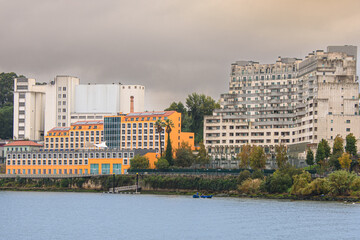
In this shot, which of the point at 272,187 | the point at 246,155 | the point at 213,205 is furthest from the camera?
the point at 246,155

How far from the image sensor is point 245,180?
16700 centimetres

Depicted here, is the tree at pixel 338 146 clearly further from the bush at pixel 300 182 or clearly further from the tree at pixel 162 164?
the tree at pixel 162 164

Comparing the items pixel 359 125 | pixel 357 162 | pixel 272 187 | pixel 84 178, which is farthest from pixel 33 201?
pixel 359 125

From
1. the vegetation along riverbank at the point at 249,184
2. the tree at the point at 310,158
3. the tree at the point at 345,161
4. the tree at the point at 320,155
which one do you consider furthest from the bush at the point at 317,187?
the tree at the point at 310,158

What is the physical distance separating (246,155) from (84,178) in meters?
41.5

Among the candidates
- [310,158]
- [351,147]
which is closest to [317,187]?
[310,158]

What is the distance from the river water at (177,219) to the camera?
10275 cm

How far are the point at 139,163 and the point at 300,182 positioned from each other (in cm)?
5438

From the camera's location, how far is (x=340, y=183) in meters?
146

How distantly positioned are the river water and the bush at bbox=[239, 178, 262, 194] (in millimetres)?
7641

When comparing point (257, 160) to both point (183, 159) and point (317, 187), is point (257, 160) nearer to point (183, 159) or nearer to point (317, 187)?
point (183, 159)

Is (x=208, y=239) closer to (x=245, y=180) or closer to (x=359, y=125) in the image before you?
(x=245, y=180)

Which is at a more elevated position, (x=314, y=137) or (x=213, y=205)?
(x=314, y=137)

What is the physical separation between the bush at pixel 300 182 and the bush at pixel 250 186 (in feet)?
30.0
